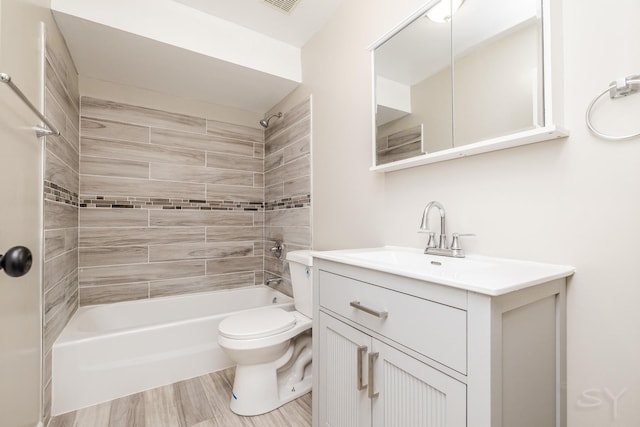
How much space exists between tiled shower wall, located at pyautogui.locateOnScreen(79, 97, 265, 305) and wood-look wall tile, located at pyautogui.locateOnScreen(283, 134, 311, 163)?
0.53m

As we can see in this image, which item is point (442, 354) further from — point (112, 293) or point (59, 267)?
point (112, 293)

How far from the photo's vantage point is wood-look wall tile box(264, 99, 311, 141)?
7.55 feet

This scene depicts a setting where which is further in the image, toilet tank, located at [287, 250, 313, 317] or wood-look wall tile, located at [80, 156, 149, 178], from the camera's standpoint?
wood-look wall tile, located at [80, 156, 149, 178]

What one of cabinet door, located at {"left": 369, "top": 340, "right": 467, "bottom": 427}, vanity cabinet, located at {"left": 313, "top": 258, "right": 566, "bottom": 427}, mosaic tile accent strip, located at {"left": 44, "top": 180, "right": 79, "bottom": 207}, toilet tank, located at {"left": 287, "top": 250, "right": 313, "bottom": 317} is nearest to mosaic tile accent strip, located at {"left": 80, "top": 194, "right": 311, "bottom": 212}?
mosaic tile accent strip, located at {"left": 44, "top": 180, "right": 79, "bottom": 207}

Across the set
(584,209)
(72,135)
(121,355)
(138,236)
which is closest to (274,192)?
(138,236)

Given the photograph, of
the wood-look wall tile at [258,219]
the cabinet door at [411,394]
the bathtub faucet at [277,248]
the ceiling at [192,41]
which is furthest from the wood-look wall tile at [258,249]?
the cabinet door at [411,394]

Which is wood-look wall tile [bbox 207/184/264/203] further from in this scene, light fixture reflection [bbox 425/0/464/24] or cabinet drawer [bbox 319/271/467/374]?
light fixture reflection [bbox 425/0/464/24]

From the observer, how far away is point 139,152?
242 cm

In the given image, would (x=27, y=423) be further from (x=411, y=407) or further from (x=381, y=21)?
(x=381, y=21)

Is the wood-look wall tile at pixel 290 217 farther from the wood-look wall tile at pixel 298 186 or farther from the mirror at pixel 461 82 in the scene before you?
the mirror at pixel 461 82

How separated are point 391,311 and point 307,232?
1375 millimetres

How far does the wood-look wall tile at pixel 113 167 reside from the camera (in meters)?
2.24

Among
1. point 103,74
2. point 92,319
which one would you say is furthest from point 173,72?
point 92,319

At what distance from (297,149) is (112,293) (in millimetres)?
1875
